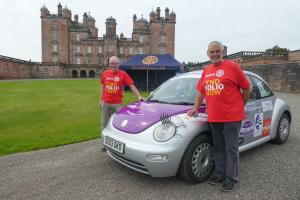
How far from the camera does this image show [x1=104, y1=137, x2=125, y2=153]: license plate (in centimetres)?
346

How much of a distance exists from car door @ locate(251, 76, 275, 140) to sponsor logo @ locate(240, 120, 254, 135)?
0.53 feet

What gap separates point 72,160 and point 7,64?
180 feet

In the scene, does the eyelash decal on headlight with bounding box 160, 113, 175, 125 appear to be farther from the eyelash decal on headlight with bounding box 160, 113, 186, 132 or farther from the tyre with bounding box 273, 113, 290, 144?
the tyre with bounding box 273, 113, 290, 144

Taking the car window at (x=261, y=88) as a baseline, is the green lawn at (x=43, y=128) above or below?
below

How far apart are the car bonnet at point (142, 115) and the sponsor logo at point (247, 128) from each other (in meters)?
1.04

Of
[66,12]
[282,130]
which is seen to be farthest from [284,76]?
[66,12]

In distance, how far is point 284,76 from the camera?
20469 mm

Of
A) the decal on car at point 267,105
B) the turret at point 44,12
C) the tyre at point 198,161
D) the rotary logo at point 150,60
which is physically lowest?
the tyre at point 198,161

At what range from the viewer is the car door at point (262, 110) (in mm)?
4445

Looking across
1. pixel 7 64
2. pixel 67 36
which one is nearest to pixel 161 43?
pixel 67 36

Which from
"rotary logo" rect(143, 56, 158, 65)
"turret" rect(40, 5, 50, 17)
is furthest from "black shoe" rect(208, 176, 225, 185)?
"turret" rect(40, 5, 50, 17)

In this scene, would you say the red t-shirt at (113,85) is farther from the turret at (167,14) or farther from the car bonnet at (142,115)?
the turret at (167,14)

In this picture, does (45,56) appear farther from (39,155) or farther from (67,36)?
(39,155)

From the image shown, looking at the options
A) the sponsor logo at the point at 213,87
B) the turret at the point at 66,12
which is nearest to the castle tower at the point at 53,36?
the turret at the point at 66,12
